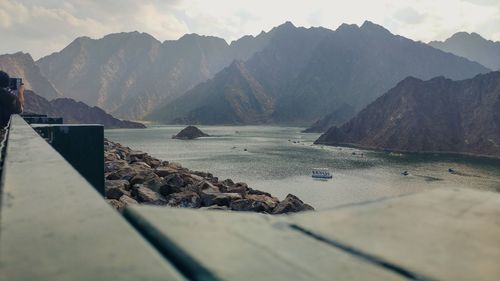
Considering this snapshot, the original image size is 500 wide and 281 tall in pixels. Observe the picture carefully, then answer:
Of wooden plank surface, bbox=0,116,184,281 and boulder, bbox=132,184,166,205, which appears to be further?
boulder, bbox=132,184,166,205

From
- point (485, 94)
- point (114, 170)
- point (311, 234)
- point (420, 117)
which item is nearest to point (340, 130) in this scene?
point (420, 117)

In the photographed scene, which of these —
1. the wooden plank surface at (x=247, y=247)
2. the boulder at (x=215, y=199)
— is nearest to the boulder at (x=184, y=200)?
the boulder at (x=215, y=199)

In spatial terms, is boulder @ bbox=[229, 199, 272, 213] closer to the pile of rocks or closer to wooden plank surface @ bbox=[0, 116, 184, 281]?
the pile of rocks

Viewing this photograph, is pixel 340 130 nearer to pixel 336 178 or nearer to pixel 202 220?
pixel 336 178

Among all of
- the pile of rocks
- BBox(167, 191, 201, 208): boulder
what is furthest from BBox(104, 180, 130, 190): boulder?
BBox(167, 191, 201, 208): boulder

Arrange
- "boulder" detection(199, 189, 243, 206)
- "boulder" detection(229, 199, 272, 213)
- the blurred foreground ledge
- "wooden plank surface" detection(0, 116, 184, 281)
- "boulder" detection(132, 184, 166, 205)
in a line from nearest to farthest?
"wooden plank surface" detection(0, 116, 184, 281) → the blurred foreground ledge → "boulder" detection(132, 184, 166, 205) → "boulder" detection(199, 189, 243, 206) → "boulder" detection(229, 199, 272, 213)

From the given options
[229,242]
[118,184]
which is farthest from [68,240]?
[118,184]

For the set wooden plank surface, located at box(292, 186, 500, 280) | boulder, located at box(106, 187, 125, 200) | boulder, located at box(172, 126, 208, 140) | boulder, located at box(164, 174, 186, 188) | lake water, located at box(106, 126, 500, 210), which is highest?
wooden plank surface, located at box(292, 186, 500, 280)
